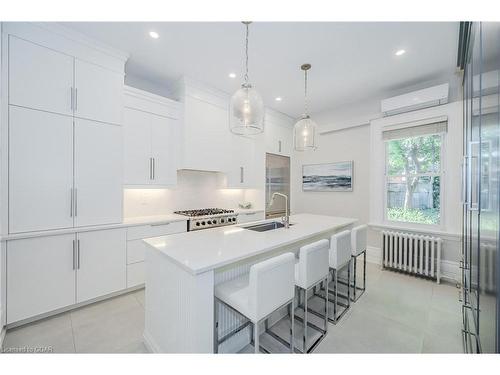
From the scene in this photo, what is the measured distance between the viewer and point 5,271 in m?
1.79

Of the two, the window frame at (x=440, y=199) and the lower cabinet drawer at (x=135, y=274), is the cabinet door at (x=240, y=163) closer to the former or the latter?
the lower cabinet drawer at (x=135, y=274)

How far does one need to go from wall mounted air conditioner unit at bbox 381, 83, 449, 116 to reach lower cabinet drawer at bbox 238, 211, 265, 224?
2695mm

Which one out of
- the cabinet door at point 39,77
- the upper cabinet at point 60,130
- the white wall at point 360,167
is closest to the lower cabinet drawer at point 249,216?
the white wall at point 360,167

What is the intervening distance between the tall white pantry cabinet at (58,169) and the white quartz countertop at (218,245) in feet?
3.59

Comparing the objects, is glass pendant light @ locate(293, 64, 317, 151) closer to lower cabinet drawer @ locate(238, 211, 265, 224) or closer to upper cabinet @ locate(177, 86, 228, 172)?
upper cabinet @ locate(177, 86, 228, 172)

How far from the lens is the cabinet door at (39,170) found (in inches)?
72.3

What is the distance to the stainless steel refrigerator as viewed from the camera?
4.55 m

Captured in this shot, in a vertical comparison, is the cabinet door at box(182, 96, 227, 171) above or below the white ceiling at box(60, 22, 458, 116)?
below

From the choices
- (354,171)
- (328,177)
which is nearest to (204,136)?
(328,177)

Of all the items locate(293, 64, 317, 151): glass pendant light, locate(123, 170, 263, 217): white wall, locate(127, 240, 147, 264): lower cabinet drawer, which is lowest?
locate(127, 240, 147, 264): lower cabinet drawer

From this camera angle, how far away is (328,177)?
4320mm

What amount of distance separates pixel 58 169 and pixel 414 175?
15.1 feet

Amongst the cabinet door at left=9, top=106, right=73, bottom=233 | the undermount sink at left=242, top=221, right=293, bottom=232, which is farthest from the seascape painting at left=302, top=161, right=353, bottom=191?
the cabinet door at left=9, top=106, right=73, bottom=233

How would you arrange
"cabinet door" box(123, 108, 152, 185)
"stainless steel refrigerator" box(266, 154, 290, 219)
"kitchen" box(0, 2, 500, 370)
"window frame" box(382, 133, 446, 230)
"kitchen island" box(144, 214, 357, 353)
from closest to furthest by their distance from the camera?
"kitchen island" box(144, 214, 357, 353), "kitchen" box(0, 2, 500, 370), "cabinet door" box(123, 108, 152, 185), "window frame" box(382, 133, 446, 230), "stainless steel refrigerator" box(266, 154, 290, 219)
